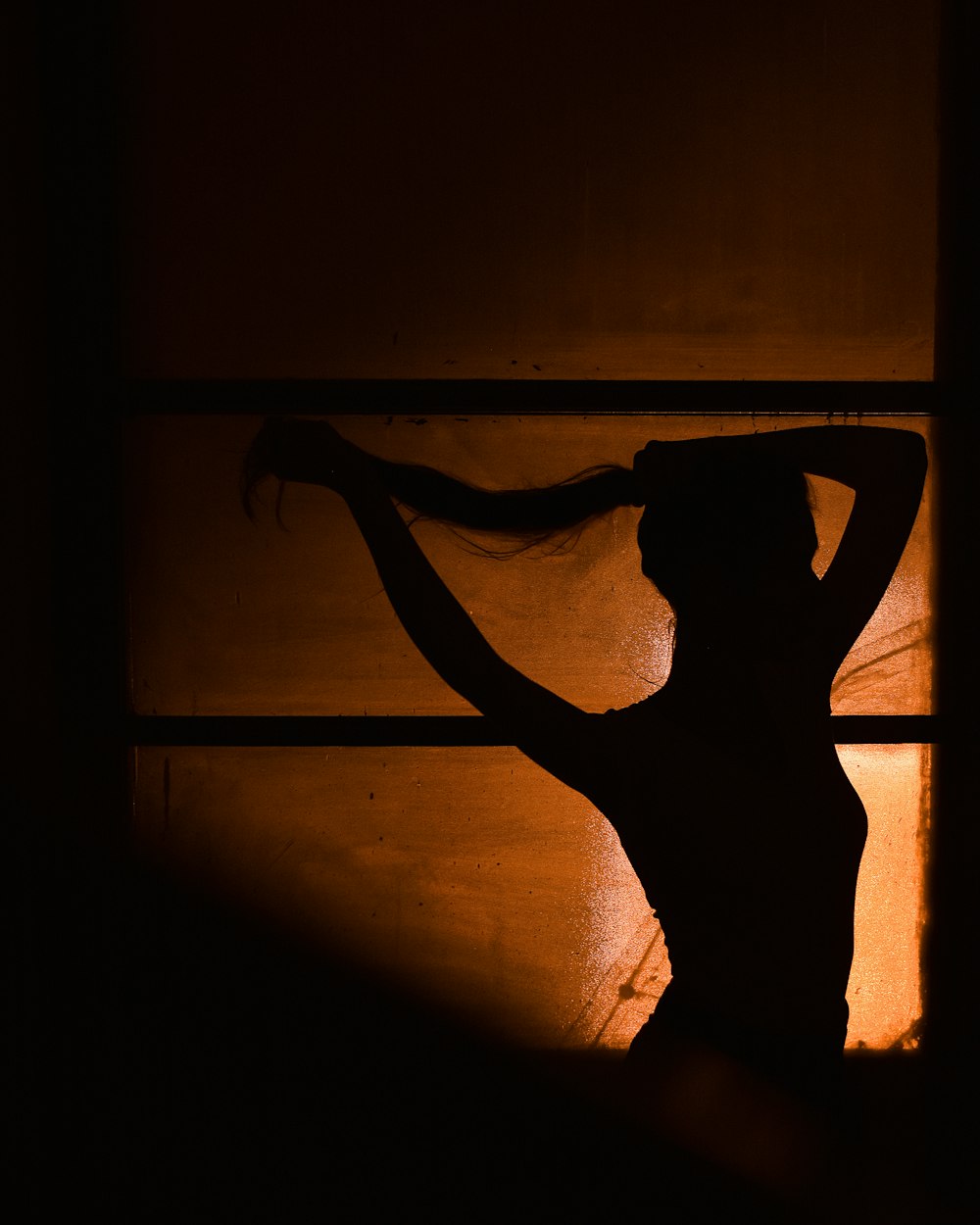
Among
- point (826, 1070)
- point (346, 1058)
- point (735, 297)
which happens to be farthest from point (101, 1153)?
point (735, 297)

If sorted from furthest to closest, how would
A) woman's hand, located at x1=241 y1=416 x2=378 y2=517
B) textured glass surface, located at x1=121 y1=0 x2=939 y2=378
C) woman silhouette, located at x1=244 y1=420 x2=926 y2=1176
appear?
textured glass surface, located at x1=121 y1=0 x2=939 y2=378 < woman's hand, located at x1=241 y1=416 x2=378 y2=517 < woman silhouette, located at x1=244 y1=420 x2=926 y2=1176

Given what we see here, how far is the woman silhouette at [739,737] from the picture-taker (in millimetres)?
780

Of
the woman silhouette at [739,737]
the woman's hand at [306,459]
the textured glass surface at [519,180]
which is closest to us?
the woman silhouette at [739,737]

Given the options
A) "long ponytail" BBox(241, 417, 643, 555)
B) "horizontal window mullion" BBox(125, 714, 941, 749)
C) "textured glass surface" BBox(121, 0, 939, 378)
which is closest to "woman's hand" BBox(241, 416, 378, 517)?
"long ponytail" BBox(241, 417, 643, 555)

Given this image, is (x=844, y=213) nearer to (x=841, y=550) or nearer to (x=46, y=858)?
(x=841, y=550)

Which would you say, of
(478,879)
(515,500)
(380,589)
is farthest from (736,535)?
(478,879)

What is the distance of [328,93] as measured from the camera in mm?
1043

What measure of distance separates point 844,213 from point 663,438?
404 mm

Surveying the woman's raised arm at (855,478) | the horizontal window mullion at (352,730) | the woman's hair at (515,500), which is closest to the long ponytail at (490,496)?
the woman's hair at (515,500)

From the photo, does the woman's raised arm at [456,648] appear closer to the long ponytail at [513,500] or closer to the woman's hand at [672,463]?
the long ponytail at [513,500]

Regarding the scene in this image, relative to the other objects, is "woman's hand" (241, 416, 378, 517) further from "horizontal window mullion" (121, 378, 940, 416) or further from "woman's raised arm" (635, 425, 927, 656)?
"woman's raised arm" (635, 425, 927, 656)

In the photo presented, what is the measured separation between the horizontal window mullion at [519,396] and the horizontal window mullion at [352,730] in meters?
0.43

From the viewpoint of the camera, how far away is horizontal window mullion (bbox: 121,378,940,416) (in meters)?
1.05

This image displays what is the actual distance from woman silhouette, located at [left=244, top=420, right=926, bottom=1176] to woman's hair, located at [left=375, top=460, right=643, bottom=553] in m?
0.13
